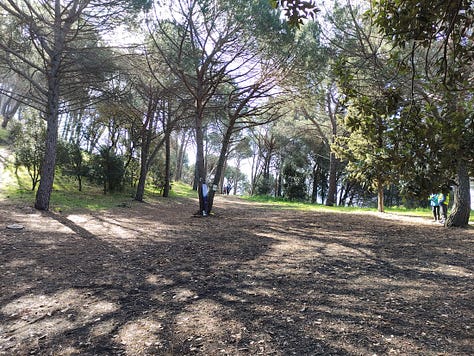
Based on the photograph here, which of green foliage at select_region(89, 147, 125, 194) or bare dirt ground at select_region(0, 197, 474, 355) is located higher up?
green foliage at select_region(89, 147, 125, 194)

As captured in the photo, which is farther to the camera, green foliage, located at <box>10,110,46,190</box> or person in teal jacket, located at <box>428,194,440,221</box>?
green foliage, located at <box>10,110,46,190</box>

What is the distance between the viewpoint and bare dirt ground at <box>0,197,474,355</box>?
2219 mm

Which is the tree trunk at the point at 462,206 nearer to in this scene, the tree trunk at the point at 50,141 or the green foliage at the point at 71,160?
the tree trunk at the point at 50,141

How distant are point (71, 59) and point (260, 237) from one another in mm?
7346

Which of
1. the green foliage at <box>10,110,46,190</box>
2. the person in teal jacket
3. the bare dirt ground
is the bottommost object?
the bare dirt ground

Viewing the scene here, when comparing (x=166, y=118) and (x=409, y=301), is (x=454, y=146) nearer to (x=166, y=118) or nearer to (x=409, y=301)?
(x=409, y=301)

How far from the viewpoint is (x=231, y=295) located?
10.3 ft

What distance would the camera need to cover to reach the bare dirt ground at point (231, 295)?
7.28ft

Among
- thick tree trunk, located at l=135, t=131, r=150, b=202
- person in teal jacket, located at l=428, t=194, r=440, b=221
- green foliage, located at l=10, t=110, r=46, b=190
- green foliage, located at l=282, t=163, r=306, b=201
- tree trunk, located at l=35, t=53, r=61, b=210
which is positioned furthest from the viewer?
green foliage, located at l=282, t=163, r=306, b=201

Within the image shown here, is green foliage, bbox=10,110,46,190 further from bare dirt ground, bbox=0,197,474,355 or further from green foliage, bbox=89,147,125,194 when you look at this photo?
bare dirt ground, bbox=0,197,474,355

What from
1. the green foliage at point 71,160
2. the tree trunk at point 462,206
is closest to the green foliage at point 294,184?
the green foliage at point 71,160

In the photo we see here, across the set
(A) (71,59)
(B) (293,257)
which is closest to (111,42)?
(A) (71,59)

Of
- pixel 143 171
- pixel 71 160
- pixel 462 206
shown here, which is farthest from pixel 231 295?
pixel 71 160

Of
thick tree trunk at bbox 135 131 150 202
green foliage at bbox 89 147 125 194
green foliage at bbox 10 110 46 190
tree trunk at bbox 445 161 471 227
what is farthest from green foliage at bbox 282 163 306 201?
green foliage at bbox 10 110 46 190
